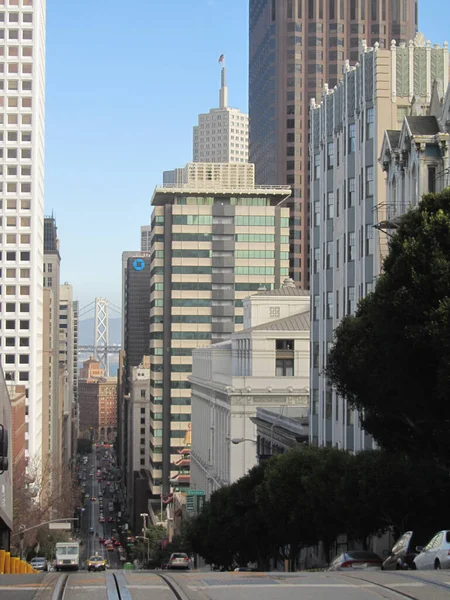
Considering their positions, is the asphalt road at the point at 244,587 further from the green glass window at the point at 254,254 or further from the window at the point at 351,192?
the green glass window at the point at 254,254

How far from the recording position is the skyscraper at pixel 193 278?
164 metres

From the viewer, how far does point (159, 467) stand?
16775 cm

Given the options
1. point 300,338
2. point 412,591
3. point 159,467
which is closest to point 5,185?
point 159,467

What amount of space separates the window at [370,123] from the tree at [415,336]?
26838mm

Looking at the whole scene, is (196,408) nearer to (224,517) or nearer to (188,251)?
(188,251)

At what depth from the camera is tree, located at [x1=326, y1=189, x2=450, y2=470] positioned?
3231 cm

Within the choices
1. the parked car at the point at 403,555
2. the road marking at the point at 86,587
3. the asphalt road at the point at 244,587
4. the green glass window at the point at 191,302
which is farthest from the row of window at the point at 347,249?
the green glass window at the point at 191,302

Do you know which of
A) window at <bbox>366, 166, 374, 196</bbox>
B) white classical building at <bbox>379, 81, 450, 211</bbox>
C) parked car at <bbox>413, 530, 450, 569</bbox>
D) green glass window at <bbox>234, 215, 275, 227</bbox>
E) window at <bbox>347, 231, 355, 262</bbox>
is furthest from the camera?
green glass window at <bbox>234, 215, 275, 227</bbox>

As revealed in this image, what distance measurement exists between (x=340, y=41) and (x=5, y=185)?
234 ft

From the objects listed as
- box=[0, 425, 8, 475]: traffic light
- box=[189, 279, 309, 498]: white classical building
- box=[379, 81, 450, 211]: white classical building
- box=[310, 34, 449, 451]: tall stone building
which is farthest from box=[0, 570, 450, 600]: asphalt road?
box=[189, 279, 309, 498]: white classical building

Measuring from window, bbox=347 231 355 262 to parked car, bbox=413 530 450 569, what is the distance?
36987mm

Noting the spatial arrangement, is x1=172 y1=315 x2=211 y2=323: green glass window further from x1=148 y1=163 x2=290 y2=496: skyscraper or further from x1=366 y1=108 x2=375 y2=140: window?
x1=366 y1=108 x2=375 y2=140: window

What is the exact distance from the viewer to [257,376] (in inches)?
3947

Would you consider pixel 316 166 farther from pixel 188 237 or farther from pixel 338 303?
pixel 188 237
